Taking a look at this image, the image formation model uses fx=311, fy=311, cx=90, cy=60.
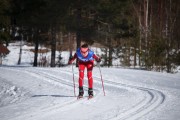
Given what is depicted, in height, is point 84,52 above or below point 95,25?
below

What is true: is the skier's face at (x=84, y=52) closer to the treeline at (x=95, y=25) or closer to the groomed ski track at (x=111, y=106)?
the groomed ski track at (x=111, y=106)

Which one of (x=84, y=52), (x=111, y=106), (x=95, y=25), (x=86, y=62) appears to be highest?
(x=95, y=25)

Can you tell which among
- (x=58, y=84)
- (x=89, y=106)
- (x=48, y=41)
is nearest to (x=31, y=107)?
(x=89, y=106)

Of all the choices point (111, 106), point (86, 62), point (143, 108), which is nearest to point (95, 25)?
point (86, 62)

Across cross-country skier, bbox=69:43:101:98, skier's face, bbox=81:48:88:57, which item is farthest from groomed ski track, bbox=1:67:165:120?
skier's face, bbox=81:48:88:57

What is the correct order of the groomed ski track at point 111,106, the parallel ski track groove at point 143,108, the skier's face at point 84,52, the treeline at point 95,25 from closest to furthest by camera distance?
the parallel ski track groove at point 143,108 < the groomed ski track at point 111,106 < the skier's face at point 84,52 < the treeline at point 95,25

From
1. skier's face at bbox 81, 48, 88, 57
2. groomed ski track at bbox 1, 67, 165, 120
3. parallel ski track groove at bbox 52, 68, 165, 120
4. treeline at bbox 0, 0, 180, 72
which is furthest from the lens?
treeline at bbox 0, 0, 180, 72

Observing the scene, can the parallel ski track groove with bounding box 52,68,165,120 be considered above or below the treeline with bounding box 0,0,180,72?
below

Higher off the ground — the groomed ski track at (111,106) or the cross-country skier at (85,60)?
the cross-country skier at (85,60)

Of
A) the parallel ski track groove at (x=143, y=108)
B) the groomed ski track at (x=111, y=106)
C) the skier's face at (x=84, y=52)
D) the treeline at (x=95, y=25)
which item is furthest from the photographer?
the treeline at (x=95, y=25)

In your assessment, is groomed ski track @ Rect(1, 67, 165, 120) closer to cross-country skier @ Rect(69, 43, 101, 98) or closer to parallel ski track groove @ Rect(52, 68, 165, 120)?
parallel ski track groove @ Rect(52, 68, 165, 120)

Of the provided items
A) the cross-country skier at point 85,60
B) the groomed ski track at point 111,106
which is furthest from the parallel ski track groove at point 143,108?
the cross-country skier at point 85,60

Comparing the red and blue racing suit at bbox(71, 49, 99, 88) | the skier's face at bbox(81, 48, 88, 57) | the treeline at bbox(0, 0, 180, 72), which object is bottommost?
the red and blue racing suit at bbox(71, 49, 99, 88)

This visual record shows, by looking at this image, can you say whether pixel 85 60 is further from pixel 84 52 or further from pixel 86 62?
pixel 84 52
